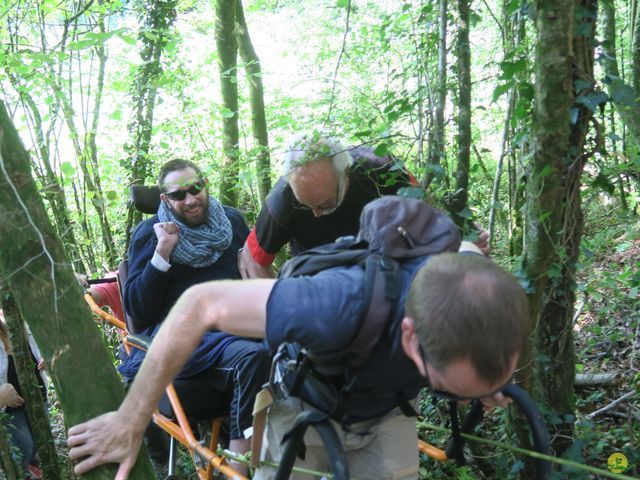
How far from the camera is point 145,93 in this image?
281 inches

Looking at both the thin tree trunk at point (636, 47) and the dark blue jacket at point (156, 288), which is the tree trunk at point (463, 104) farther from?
the thin tree trunk at point (636, 47)

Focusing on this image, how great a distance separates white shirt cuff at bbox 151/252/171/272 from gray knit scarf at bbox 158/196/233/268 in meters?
0.13

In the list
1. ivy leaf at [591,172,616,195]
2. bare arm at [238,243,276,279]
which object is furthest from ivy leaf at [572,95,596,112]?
bare arm at [238,243,276,279]

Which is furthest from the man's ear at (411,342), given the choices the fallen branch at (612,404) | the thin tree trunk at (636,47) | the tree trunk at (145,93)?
the thin tree trunk at (636,47)

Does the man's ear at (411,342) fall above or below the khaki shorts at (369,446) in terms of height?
above

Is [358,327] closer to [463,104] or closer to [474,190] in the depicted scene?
[463,104]

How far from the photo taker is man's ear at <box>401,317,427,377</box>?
1.71m

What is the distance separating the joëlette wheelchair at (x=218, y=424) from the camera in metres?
2.09

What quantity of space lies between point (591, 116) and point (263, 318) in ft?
6.07

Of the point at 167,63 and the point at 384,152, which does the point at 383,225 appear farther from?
the point at 167,63

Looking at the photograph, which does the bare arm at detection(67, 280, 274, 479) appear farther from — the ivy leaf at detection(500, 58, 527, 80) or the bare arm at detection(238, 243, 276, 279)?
the bare arm at detection(238, 243, 276, 279)

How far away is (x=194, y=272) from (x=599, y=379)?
277 cm

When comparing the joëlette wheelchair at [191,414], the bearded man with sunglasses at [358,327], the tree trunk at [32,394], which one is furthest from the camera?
the tree trunk at [32,394]

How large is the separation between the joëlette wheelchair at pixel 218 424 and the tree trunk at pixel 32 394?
589mm
